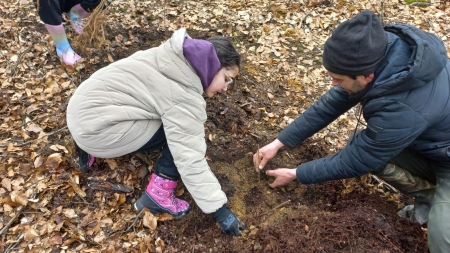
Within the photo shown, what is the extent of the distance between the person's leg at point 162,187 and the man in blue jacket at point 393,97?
3.13 ft

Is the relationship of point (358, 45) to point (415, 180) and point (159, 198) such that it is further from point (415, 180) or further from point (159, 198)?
point (159, 198)

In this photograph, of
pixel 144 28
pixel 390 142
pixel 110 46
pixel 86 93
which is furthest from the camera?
pixel 144 28

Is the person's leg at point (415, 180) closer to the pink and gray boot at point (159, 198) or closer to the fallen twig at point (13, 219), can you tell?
the pink and gray boot at point (159, 198)

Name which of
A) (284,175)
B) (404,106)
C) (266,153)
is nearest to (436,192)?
(404,106)

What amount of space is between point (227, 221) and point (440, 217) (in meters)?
1.51

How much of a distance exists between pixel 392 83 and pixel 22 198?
2799mm

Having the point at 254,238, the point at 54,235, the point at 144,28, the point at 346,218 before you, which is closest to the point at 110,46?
the point at 144,28

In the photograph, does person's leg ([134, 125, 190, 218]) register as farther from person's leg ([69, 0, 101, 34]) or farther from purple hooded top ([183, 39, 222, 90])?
person's leg ([69, 0, 101, 34])

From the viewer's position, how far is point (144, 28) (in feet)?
16.5

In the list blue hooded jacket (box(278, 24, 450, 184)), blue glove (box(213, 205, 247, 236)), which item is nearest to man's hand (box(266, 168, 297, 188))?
blue hooded jacket (box(278, 24, 450, 184))

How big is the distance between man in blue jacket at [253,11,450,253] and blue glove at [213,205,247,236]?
576 mm

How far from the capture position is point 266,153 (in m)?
3.18

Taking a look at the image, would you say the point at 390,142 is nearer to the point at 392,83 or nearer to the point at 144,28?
the point at 392,83

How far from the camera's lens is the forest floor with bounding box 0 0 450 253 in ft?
8.93
